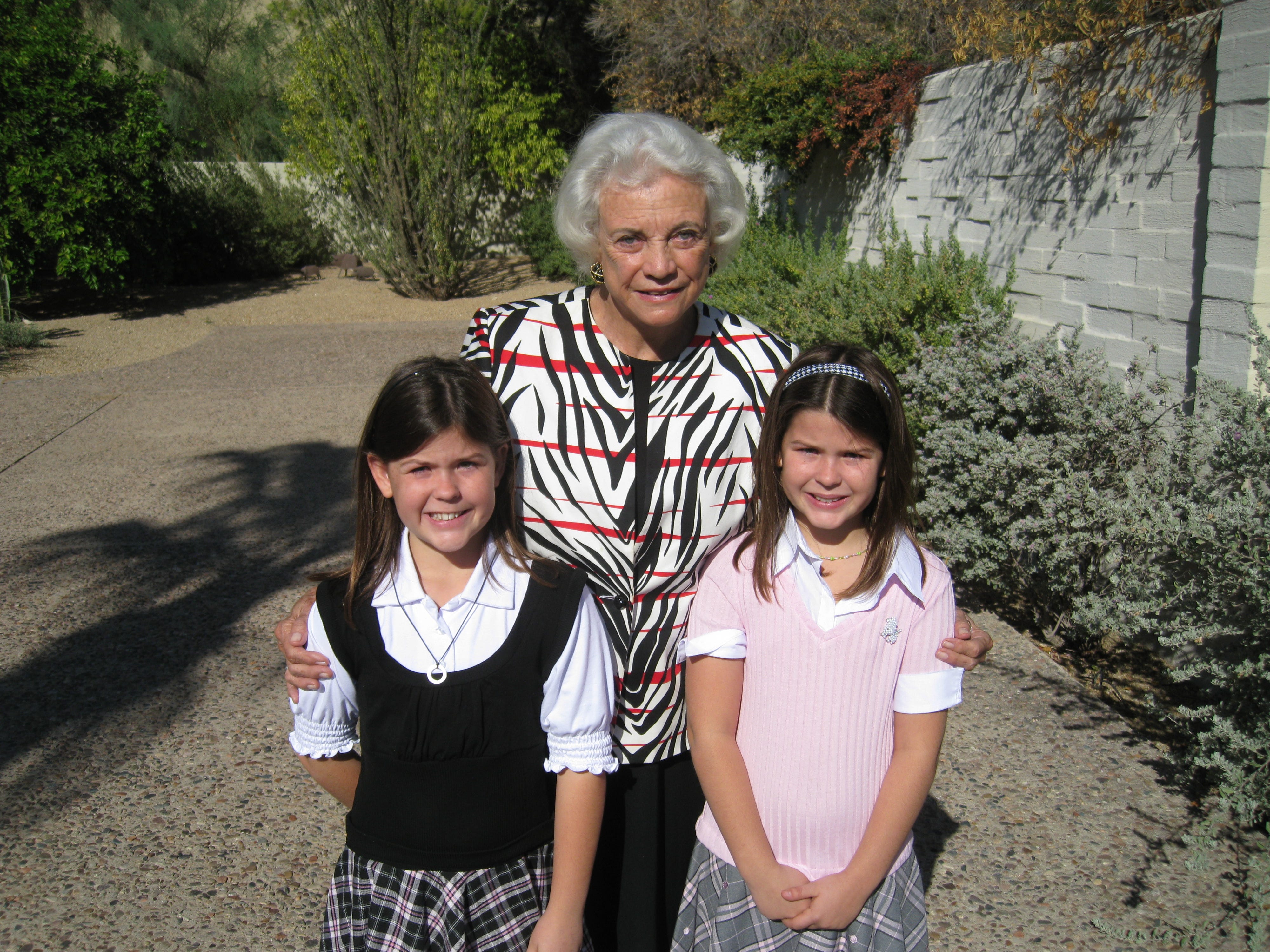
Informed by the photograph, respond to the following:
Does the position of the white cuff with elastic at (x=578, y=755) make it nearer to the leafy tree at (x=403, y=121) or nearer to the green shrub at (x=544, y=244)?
the leafy tree at (x=403, y=121)

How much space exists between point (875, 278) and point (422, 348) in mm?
6705

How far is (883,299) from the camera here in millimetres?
4789

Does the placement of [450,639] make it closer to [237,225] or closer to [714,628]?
[714,628]

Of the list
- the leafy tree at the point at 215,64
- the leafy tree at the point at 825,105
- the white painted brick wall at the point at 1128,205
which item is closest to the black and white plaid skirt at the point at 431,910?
the white painted brick wall at the point at 1128,205

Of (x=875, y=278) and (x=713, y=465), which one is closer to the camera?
(x=713, y=465)

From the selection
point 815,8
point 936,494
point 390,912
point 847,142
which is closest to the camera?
point 390,912

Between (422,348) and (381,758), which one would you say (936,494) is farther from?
(422,348)

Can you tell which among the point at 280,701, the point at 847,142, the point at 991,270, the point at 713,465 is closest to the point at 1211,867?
the point at 713,465

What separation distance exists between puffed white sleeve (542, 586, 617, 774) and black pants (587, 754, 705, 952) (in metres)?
0.29

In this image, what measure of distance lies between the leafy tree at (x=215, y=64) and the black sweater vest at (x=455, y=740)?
21.2 m

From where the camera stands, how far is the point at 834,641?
5.41 feet

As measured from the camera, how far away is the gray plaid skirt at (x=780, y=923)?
Result: 63.9 inches

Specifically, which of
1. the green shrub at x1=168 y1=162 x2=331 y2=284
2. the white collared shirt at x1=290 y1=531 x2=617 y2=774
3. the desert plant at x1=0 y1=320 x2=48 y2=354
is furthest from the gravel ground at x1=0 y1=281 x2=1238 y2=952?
A: the green shrub at x1=168 y1=162 x2=331 y2=284

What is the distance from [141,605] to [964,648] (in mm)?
3957
